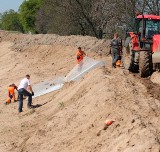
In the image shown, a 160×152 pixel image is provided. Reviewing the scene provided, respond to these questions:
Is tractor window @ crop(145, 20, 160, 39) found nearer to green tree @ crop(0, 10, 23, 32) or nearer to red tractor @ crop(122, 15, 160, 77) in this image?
red tractor @ crop(122, 15, 160, 77)

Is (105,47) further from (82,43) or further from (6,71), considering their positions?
(6,71)

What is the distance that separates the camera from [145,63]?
49.1 feet

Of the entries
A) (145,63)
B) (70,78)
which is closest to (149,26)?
(145,63)

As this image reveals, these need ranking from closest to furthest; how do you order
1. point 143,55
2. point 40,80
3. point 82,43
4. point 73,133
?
point 73,133, point 143,55, point 40,80, point 82,43

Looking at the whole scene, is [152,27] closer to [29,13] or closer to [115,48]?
[115,48]

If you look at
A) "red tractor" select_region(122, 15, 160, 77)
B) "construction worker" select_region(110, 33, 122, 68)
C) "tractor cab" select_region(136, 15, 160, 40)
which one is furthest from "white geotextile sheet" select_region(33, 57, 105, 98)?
"tractor cab" select_region(136, 15, 160, 40)

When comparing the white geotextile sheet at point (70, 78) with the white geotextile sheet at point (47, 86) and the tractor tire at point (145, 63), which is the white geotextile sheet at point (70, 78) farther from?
the tractor tire at point (145, 63)

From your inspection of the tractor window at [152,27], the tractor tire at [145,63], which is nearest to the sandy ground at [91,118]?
the tractor tire at [145,63]

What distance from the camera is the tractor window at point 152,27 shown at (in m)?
16.2

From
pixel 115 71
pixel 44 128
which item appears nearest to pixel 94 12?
pixel 115 71

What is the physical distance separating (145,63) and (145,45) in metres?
1.25

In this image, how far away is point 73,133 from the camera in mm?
11188

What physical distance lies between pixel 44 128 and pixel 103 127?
9.58 feet

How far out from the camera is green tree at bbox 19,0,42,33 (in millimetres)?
93312
